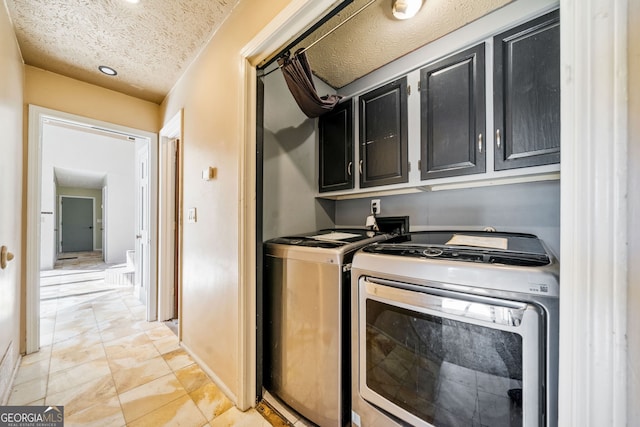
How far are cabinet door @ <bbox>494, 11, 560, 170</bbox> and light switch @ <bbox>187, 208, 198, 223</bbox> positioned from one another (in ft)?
6.89

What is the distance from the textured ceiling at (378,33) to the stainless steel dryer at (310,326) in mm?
1376

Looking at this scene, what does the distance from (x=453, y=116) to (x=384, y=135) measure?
457mm

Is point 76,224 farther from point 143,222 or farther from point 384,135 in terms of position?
point 384,135

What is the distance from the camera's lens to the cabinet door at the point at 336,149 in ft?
6.39

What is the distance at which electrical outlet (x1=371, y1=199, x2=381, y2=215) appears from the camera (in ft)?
6.67

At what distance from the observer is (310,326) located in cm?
128

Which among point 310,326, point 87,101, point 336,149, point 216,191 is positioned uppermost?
point 87,101

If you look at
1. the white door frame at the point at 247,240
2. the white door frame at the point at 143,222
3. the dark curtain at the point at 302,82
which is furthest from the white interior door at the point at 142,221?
the dark curtain at the point at 302,82

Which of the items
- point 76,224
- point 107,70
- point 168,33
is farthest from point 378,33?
point 76,224

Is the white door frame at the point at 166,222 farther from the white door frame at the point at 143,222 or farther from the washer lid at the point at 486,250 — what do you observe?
the washer lid at the point at 486,250

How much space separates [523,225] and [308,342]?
142 cm

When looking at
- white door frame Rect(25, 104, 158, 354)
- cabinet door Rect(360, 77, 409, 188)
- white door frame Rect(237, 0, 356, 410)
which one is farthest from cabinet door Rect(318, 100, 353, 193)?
white door frame Rect(25, 104, 158, 354)

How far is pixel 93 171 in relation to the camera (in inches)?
252

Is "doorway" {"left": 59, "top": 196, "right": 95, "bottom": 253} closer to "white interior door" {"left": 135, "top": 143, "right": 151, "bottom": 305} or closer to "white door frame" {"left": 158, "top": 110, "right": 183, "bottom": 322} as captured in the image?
"white interior door" {"left": 135, "top": 143, "right": 151, "bottom": 305}
